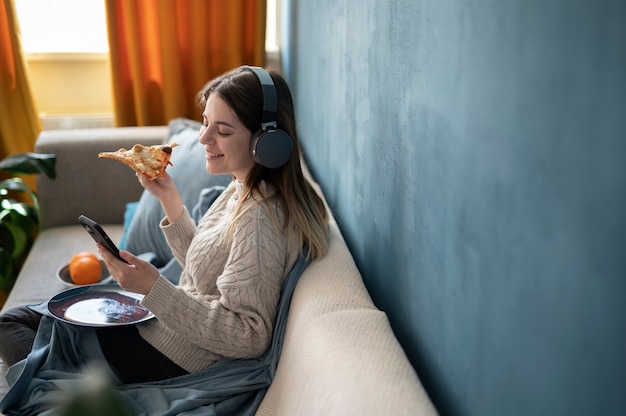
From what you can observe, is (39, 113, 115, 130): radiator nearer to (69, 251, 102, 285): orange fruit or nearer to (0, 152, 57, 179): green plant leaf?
(0, 152, 57, 179): green plant leaf

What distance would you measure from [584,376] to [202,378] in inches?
39.5

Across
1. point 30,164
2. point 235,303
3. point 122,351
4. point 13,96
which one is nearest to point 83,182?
point 30,164

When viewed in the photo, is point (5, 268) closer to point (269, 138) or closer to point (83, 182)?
point (83, 182)

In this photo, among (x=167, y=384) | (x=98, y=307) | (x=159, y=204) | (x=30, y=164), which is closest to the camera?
(x=167, y=384)

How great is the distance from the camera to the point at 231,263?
4.91ft

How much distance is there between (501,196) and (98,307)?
1181mm

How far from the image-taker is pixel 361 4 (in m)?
1.62

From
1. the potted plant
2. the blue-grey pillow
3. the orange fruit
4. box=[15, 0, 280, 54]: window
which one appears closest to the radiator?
box=[15, 0, 280, 54]: window

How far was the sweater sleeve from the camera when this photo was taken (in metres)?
1.48

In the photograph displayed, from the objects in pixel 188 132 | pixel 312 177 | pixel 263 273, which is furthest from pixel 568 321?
pixel 188 132

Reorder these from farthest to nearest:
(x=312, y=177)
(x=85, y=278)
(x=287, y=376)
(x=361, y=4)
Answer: (x=312, y=177), (x=85, y=278), (x=361, y=4), (x=287, y=376)

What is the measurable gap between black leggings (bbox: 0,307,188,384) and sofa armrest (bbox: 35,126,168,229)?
1146 millimetres

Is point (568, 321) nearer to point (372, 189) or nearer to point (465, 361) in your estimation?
point (465, 361)

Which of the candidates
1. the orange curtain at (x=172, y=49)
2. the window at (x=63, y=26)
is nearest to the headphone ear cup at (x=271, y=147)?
the orange curtain at (x=172, y=49)
